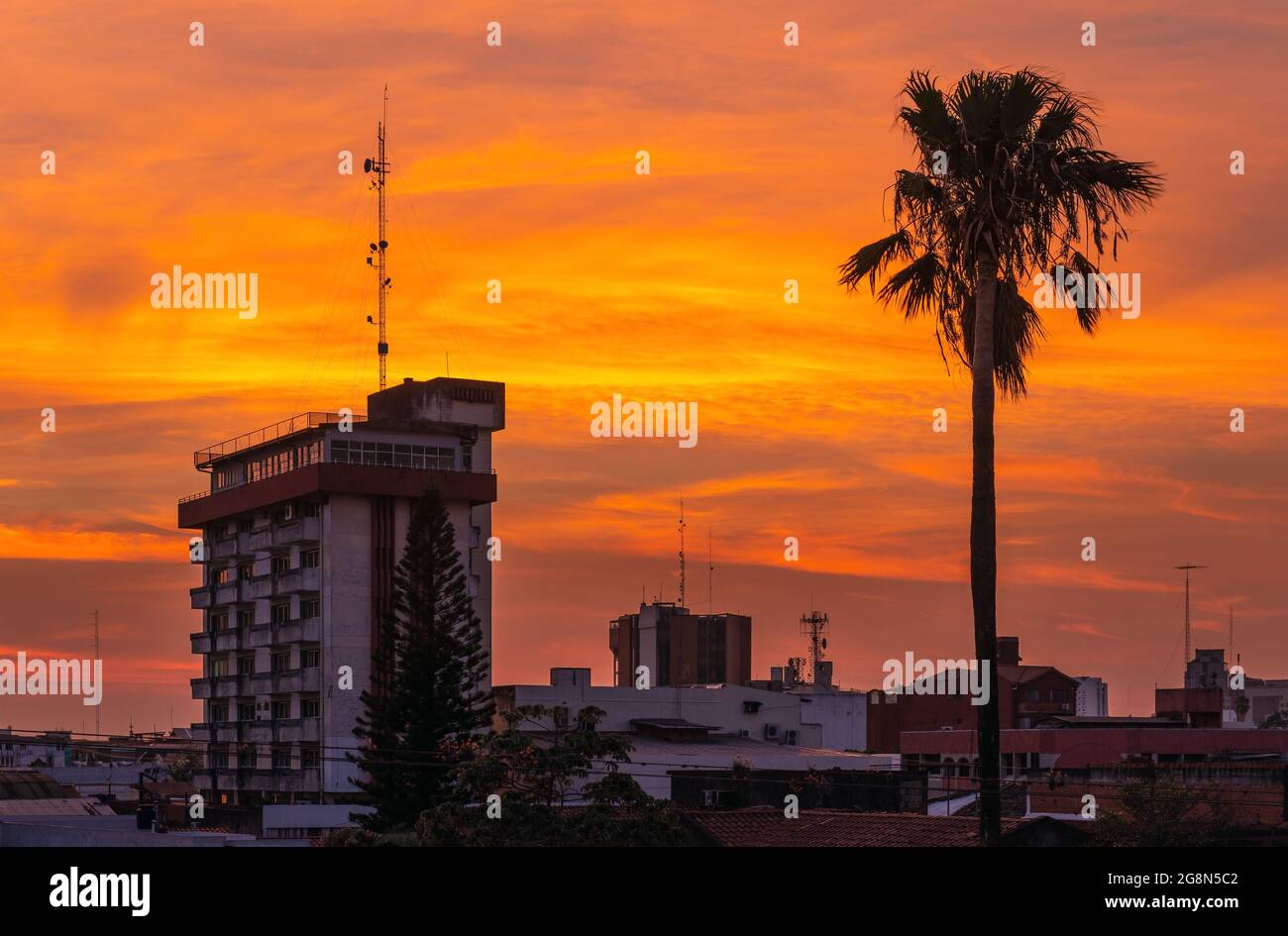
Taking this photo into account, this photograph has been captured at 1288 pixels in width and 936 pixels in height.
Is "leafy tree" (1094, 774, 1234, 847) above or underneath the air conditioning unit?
above

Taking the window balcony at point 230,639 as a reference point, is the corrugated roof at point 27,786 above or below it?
below

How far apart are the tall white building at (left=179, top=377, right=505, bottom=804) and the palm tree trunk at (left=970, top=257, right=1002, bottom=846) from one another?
277ft

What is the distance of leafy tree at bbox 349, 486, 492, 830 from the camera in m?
87.9

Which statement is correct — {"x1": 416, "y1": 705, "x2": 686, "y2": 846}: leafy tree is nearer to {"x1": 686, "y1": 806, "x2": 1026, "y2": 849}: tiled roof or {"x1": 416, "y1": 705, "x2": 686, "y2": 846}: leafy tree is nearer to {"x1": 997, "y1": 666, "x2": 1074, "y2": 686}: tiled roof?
{"x1": 686, "y1": 806, "x2": 1026, "y2": 849}: tiled roof

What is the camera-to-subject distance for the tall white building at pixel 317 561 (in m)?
117

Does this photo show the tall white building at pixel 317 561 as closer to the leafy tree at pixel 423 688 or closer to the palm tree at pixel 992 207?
the leafy tree at pixel 423 688

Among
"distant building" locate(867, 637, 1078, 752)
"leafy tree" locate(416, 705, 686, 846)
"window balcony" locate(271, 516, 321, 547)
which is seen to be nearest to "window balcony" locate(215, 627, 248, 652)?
"window balcony" locate(271, 516, 321, 547)

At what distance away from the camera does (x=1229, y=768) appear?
7156 centimetres

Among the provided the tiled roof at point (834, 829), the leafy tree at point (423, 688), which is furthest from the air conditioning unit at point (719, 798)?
the tiled roof at point (834, 829)

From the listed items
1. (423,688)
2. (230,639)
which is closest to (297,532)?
(230,639)

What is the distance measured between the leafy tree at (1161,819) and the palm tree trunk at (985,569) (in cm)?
2497
